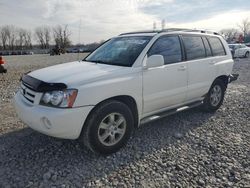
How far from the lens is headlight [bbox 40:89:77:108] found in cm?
304

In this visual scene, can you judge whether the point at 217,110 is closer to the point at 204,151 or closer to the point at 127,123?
the point at 204,151

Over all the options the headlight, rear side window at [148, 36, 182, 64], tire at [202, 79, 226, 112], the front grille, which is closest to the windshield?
rear side window at [148, 36, 182, 64]

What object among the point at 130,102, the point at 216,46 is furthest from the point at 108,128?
the point at 216,46

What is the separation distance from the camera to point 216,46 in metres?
5.47

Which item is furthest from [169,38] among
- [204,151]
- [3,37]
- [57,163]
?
[3,37]

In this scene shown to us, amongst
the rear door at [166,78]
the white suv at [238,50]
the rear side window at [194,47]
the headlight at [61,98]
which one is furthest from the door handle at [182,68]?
the white suv at [238,50]

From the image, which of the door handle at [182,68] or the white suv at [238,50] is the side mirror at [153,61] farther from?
the white suv at [238,50]

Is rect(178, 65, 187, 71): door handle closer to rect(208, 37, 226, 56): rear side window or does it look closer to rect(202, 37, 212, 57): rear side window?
rect(202, 37, 212, 57): rear side window

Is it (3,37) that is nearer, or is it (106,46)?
(106,46)

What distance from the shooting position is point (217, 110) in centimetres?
577

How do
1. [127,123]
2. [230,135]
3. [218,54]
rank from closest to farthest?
[127,123] < [230,135] < [218,54]

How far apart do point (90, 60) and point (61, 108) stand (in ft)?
5.59

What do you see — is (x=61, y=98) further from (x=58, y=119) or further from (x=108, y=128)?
(x=108, y=128)

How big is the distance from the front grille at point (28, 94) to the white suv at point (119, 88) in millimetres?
15
